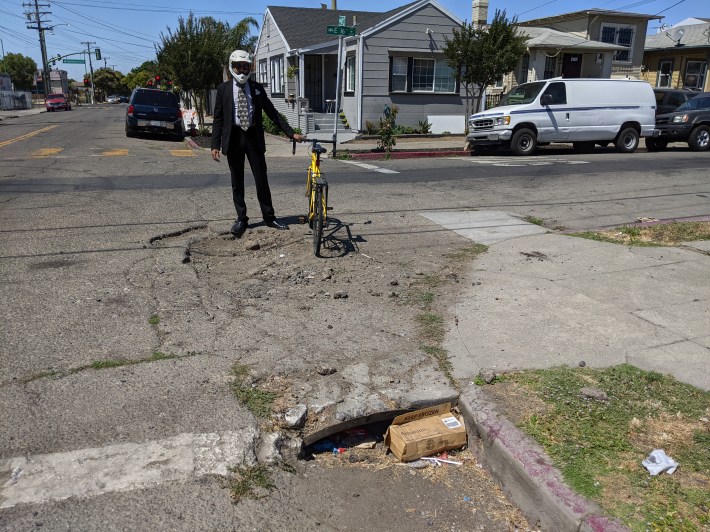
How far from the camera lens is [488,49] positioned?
20203 millimetres

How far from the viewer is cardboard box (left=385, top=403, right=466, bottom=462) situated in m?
3.39

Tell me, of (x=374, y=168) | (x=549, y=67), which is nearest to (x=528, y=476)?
(x=374, y=168)

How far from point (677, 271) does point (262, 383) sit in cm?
469

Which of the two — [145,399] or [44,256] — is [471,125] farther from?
[145,399]

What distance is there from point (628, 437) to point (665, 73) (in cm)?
3853

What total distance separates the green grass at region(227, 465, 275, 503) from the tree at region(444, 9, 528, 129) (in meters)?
19.7

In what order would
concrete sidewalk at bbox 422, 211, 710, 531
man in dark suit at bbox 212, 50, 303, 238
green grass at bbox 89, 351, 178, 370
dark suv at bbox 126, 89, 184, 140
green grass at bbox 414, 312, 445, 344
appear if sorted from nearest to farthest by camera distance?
concrete sidewalk at bbox 422, 211, 710, 531
green grass at bbox 89, 351, 178, 370
green grass at bbox 414, 312, 445, 344
man in dark suit at bbox 212, 50, 303, 238
dark suv at bbox 126, 89, 184, 140

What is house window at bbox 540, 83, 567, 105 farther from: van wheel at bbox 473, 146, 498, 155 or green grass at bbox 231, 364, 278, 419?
green grass at bbox 231, 364, 278, 419

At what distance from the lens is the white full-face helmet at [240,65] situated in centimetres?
692

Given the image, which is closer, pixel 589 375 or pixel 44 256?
pixel 589 375

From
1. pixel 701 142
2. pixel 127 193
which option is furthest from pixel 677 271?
pixel 701 142

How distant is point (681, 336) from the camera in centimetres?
451

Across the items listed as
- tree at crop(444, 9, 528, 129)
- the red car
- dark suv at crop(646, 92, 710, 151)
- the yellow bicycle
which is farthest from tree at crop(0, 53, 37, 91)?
the yellow bicycle

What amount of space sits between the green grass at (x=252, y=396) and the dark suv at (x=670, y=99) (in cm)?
2127
